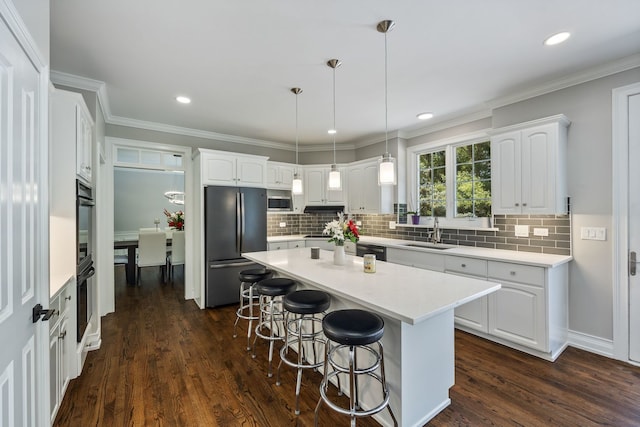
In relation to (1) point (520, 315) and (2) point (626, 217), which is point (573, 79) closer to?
(2) point (626, 217)

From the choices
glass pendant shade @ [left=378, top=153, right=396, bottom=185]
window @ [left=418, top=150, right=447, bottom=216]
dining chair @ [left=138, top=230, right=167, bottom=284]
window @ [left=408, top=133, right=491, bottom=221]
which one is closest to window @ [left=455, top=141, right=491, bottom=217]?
window @ [left=408, top=133, right=491, bottom=221]

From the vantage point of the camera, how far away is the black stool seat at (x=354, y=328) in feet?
5.04

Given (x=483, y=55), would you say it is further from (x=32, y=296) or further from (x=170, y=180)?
(x=170, y=180)

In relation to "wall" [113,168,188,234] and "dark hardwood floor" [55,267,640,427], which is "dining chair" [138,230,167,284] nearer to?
"dark hardwood floor" [55,267,640,427]

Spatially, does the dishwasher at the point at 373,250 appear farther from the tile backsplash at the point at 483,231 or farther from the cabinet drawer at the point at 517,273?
the cabinet drawer at the point at 517,273

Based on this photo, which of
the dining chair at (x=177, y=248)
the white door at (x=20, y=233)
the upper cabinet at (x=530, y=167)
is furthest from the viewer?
the dining chair at (x=177, y=248)

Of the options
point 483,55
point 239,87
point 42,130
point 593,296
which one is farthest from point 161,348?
point 593,296

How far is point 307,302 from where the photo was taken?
2.03 meters

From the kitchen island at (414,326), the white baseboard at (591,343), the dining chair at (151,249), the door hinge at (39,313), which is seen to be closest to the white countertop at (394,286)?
the kitchen island at (414,326)

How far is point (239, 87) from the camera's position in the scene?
294cm

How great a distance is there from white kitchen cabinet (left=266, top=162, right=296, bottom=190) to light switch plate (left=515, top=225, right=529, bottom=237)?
336 cm

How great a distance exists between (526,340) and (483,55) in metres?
2.54

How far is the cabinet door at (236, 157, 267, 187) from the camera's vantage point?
425 centimetres

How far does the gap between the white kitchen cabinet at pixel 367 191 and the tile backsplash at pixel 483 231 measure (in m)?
0.32
